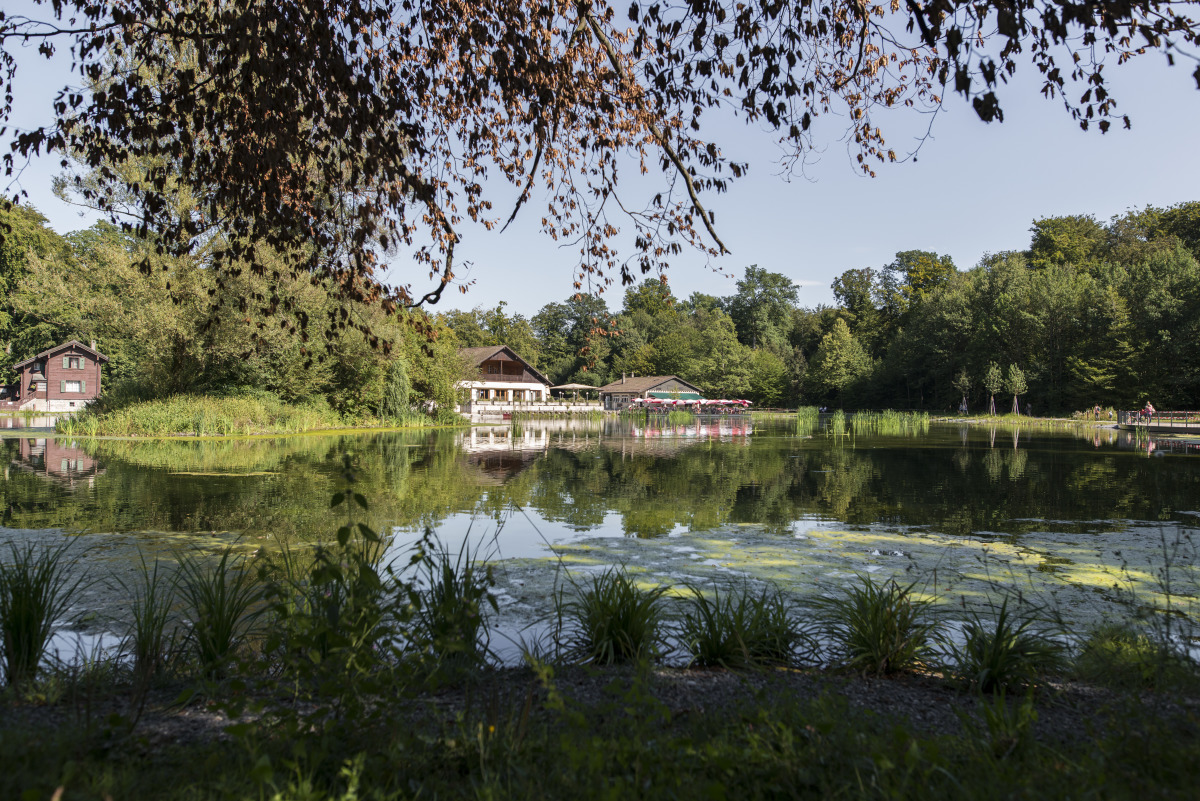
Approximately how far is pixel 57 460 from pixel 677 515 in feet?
50.7

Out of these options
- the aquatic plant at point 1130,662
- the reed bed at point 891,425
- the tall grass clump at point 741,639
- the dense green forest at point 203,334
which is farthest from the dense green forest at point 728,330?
the reed bed at point 891,425

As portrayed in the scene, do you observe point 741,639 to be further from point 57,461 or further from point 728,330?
point 728,330

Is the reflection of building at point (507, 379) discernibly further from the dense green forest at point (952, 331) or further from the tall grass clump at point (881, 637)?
the tall grass clump at point (881, 637)

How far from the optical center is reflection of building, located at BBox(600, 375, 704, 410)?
7550 centimetres

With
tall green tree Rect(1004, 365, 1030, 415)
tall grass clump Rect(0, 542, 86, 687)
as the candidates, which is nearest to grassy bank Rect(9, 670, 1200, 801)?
tall grass clump Rect(0, 542, 86, 687)

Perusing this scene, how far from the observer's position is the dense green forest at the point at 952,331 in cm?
4797

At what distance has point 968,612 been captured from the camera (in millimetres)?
5219

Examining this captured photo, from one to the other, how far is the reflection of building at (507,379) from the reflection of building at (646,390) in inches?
355

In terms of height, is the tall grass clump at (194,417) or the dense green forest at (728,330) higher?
the dense green forest at (728,330)

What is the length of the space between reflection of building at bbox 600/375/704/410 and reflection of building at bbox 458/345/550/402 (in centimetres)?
902

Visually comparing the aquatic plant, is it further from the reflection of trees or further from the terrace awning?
the terrace awning

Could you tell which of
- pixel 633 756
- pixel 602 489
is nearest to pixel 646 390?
pixel 602 489

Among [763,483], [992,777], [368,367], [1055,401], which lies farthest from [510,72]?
[1055,401]

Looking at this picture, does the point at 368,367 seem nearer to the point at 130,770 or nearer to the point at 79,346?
the point at 79,346
